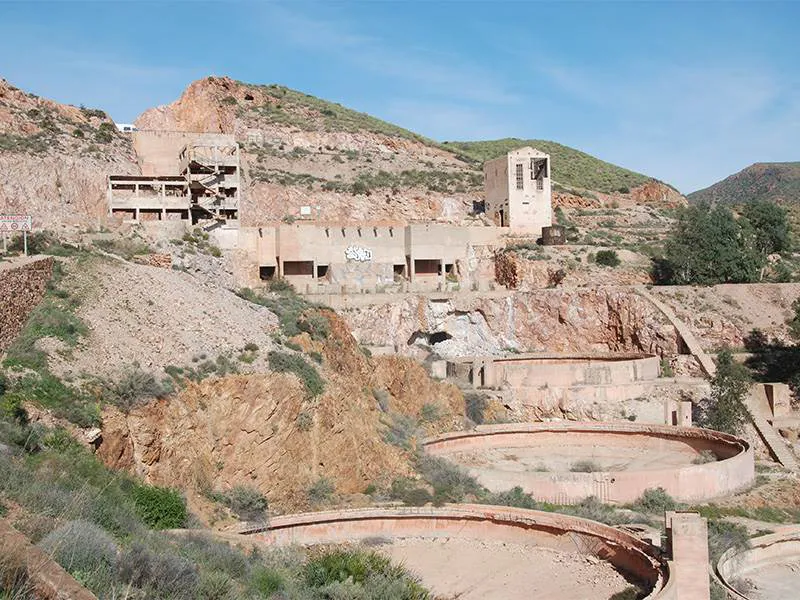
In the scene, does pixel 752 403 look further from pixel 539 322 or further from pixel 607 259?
pixel 607 259

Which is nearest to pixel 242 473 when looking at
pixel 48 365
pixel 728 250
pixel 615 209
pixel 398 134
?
pixel 48 365

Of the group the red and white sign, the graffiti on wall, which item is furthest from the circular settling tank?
the graffiti on wall

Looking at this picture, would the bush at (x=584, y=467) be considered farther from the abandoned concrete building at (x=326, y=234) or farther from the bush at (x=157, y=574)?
the bush at (x=157, y=574)

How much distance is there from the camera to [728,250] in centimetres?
4231

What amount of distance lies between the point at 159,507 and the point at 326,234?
1033 inches

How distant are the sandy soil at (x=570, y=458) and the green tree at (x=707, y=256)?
1528 cm

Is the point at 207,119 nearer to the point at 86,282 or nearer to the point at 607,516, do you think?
the point at 86,282

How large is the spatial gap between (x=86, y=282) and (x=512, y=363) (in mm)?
18192

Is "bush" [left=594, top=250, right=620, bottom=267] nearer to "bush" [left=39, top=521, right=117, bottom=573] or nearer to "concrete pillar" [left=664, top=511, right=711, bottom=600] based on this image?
"concrete pillar" [left=664, top=511, right=711, bottom=600]

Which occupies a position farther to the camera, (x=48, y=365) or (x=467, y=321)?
(x=467, y=321)

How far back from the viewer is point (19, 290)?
56.4 feet

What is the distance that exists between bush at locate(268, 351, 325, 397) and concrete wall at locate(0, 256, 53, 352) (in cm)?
500

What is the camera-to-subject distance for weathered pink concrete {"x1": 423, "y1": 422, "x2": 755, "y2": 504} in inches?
909

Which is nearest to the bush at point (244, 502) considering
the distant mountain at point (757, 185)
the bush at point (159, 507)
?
the bush at point (159, 507)
